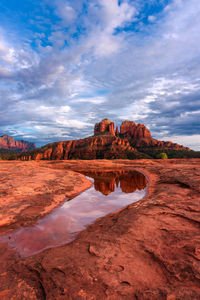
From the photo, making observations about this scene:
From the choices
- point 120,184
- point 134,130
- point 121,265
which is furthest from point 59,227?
point 134,130

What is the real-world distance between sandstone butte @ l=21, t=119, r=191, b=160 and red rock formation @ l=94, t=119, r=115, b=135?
18.9 metres

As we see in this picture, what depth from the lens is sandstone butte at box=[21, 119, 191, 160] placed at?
11086 centimetres

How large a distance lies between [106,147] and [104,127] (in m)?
61.9

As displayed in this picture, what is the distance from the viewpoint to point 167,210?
802 centimetres

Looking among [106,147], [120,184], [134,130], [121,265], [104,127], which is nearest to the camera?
[121,265]

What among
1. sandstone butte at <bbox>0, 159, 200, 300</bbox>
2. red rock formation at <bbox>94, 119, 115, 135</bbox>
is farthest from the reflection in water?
red rock formation at <bbox>94, 119, 115, 135</bbox>

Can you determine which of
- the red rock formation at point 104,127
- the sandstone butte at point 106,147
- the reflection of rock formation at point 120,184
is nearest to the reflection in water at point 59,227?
the reflection of rock formation at point 120,184

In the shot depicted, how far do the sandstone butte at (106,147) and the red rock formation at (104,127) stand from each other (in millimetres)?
18871

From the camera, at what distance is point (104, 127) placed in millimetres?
178875

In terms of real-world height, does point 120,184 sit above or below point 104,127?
below

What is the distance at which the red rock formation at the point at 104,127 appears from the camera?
176625 mm

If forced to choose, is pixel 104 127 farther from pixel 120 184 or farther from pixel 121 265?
pixel 121 265

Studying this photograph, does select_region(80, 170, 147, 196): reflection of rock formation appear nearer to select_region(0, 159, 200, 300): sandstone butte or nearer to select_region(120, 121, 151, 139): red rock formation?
select_region(0, 159, 200, 300): sandstone butte

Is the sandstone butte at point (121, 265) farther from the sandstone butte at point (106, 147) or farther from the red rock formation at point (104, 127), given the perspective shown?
the red rock formation at point (104, 127)
